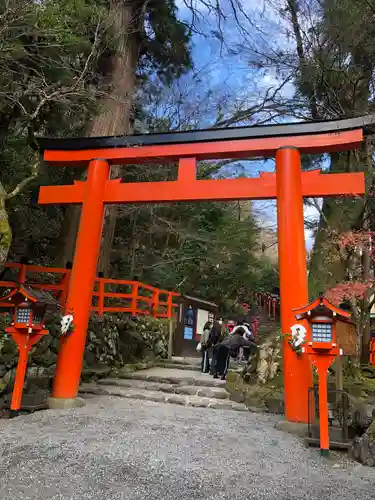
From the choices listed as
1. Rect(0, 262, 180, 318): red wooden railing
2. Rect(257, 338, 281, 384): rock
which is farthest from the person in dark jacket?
Rect(0, 262, 180, 318): red wooden railing

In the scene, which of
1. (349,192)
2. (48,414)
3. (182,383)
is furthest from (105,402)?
(349,192)

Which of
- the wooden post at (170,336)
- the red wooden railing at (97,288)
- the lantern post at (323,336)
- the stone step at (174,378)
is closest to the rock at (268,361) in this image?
the stone step at (174,378)

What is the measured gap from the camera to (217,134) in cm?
675

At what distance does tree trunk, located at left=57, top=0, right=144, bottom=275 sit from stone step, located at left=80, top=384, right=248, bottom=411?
3.37 metres

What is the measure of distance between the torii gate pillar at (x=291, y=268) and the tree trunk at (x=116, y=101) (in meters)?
4.89

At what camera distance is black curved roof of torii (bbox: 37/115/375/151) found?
6254 mm

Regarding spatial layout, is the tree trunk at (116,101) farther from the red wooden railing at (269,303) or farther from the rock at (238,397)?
the red wooden railing at (269,303)

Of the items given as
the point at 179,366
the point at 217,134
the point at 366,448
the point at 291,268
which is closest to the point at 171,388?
the point at 179,366

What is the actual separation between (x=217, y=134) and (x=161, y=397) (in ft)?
16.4

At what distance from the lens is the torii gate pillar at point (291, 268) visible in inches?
214

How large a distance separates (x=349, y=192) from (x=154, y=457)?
4.66 m

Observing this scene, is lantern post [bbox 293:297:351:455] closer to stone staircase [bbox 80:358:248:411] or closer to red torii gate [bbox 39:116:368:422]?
red torii gate [bbox 39:116:368:422]

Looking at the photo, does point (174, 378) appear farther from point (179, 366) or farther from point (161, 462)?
point (161, 462)

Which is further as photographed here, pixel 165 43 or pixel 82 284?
pixel 165 43
